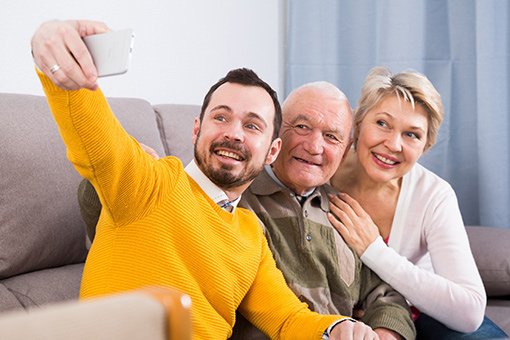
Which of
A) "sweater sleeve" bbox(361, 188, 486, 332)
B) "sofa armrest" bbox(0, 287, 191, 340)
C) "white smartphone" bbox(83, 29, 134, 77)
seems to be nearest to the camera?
"sofa armrest" bbox(0, 287, 191, 340)

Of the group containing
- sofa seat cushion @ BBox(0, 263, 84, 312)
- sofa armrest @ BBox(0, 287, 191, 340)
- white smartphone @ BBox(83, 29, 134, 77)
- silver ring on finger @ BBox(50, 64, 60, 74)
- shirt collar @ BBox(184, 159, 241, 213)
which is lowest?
sofa seat cushion @ BBox(0, 263, 84, 312)

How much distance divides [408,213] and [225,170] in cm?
73

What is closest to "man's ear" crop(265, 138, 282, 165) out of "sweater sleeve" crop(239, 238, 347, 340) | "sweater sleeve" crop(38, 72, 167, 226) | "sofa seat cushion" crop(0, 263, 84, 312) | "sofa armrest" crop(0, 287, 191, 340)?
"sweater sleeve" crop(239, 238, 347, 340)

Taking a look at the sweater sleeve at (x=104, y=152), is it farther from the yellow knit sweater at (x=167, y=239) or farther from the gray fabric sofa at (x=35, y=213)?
the gray fabric sofa at (x=35, y=213)

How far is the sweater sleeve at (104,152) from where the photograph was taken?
2.52ft

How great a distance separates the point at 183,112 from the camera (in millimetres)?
1769

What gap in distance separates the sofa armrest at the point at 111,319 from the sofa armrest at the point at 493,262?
1677 millimetres

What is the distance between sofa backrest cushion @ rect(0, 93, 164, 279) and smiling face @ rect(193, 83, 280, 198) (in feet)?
1.15

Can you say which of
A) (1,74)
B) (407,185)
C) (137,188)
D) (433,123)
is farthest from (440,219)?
(1,74)

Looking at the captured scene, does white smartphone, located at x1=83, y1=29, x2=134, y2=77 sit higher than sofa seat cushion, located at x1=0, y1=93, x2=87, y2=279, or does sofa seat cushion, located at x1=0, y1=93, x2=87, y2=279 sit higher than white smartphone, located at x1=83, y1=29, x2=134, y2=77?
white smartphone, located at x1=83, y1=29, x2=134, y2=77

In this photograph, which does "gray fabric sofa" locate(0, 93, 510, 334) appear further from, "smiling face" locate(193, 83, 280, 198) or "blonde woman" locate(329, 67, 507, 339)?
"blonde woman" locate(329, 67, 507, 339)

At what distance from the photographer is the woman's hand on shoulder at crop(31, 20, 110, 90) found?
698 millimetres

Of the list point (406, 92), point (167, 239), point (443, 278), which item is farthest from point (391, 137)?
point (167, 239)

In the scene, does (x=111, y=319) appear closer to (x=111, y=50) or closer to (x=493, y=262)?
(x=111, y=50)
